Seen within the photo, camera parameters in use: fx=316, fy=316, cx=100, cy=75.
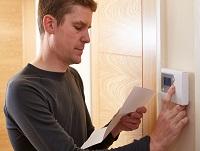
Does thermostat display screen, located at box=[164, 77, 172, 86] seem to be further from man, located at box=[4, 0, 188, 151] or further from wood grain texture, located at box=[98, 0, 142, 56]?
wood grain texture, located at box=[98, 0, 142, 56]

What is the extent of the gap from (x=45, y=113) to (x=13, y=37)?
2532mm

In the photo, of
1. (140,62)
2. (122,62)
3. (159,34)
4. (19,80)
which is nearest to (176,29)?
(159,34)

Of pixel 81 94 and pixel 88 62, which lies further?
pixel 88 62

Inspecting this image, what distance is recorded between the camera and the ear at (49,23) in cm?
113

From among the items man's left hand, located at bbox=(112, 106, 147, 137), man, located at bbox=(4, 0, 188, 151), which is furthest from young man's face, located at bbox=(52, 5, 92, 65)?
man's left hand, located at bbox=(112, 106, 147, 137)

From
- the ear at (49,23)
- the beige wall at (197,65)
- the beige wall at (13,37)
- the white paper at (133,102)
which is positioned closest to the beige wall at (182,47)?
the beige wall at (197,65)

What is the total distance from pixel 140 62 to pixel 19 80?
424mm

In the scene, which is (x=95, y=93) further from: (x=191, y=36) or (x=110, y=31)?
(x=191, y=36)

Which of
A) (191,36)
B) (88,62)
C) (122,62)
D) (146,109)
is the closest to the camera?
(191,36)

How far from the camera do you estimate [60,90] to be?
116 cm

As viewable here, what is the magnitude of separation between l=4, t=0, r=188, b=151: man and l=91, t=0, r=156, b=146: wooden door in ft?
0.45

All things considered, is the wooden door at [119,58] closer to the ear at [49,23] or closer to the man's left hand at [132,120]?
the man's left hand at [132,120]

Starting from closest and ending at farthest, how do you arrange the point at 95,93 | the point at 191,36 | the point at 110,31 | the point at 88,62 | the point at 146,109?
the point at 191,36 → the point at 146,109 → the point at 110,31 → the point at 95,93 → the point at 88,62

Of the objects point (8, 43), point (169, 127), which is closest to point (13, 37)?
point (8, 43)
